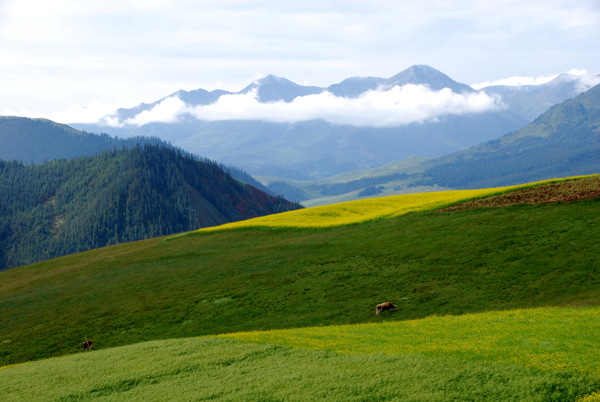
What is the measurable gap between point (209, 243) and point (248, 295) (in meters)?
31.0

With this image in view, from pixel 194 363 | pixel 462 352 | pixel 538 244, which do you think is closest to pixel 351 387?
pixel 462 352

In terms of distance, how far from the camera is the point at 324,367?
24031 mm

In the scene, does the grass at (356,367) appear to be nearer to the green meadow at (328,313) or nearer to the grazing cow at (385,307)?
the green meadow at (328,313)

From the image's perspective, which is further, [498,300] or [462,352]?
[498,300]

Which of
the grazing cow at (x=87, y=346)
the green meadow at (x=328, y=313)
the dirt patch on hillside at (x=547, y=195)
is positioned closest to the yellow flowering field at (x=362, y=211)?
the green meadow at (x=328, y=313)

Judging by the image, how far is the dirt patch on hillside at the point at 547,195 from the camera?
6381 centimetres

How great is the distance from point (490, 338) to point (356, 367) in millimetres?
8434

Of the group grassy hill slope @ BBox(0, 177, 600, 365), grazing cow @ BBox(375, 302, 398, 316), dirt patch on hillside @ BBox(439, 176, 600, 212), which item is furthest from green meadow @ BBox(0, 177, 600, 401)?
dirt patch on hillside @ BBox(439, 176, 600, 212)

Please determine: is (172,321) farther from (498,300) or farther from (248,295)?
(498,300)

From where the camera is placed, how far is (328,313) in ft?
152

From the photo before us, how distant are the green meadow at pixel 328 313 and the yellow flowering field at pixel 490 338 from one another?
0.49ft

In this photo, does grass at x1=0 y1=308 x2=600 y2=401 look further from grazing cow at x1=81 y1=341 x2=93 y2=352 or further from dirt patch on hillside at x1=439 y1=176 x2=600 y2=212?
dirt patch on hillside at x1=439 y1=176 x2=600 y2=212

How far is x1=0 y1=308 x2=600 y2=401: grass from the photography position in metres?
20.0

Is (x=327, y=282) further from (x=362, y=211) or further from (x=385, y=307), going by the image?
(x=362, y=211)
